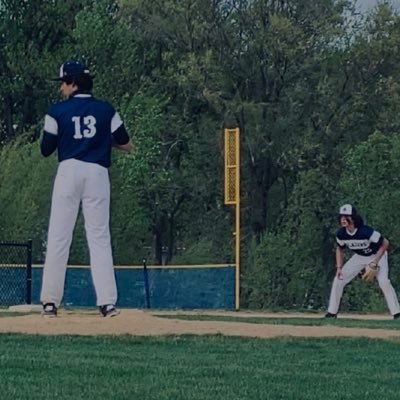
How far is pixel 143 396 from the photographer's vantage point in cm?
691

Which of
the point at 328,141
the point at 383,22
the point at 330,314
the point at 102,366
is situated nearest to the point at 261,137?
the point at 328,141

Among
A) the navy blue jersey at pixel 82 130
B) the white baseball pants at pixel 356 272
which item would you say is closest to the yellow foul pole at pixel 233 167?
the white baseball pants at pixel 356 272

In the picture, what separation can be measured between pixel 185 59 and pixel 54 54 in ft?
17.4

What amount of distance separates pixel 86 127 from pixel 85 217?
761 mm

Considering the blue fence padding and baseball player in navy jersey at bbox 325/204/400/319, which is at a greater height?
baseball player in navy jersey at bbox 325/204/400/319

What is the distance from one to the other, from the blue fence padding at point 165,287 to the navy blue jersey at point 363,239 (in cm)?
892

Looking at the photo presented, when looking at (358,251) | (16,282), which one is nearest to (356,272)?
(358,251)

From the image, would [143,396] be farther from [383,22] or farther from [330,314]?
[383,22]

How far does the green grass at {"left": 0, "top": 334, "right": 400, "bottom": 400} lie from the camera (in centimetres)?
712

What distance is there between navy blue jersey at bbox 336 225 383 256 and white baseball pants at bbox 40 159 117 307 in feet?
25.5

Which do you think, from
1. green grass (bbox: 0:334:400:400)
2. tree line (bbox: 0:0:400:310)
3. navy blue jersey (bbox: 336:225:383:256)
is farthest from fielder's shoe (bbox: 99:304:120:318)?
tree line (bbox: 0:0:400:310)

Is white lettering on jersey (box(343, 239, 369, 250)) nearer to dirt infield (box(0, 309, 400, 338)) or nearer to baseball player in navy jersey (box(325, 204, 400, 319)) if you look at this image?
baseball player in navy jersey (box(325, 204, 400, 319))

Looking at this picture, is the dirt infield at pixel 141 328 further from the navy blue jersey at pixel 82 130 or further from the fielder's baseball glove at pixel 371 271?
the fielder's baseball glove at pixel 371 271

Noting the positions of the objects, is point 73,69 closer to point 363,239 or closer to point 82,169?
point 82,169
